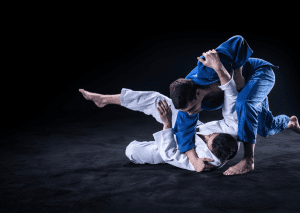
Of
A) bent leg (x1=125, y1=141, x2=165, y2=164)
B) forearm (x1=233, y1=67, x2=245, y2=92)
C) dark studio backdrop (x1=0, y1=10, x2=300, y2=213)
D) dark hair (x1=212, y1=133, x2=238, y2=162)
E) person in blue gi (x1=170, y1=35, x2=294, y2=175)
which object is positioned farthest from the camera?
bent leg (x1=125, y1=141, x2=165, y2=164)

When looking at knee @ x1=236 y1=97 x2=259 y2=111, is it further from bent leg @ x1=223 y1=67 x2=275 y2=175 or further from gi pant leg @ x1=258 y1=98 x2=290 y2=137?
gi pant leg @ x1=258 y1=98 x2=290 y2=137

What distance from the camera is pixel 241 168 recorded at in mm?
2020

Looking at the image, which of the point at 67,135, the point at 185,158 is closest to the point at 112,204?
the point at 185,158

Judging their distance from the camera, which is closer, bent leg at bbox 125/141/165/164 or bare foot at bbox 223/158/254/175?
bare foot at bbox 223/158/254/175

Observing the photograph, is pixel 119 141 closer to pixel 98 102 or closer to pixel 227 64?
pixel 98 102

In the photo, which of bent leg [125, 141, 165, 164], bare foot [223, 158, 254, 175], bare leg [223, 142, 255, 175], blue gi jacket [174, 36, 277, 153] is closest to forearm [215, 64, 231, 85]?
blue gi jacket [174, 36, 277, 153]

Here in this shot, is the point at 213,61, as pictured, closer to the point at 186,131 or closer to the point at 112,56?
the point at 186,131

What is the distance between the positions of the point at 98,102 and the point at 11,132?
1.73m

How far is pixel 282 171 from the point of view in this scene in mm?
2059

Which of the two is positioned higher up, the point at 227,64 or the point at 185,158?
the point at 227,64

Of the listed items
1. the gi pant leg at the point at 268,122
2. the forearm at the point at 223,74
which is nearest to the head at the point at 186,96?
the forearm at the point at 223,74

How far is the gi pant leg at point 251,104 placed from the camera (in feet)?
6.58

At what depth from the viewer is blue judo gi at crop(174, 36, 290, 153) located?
2018mm

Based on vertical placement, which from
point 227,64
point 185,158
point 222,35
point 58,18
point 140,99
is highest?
point 58,18
